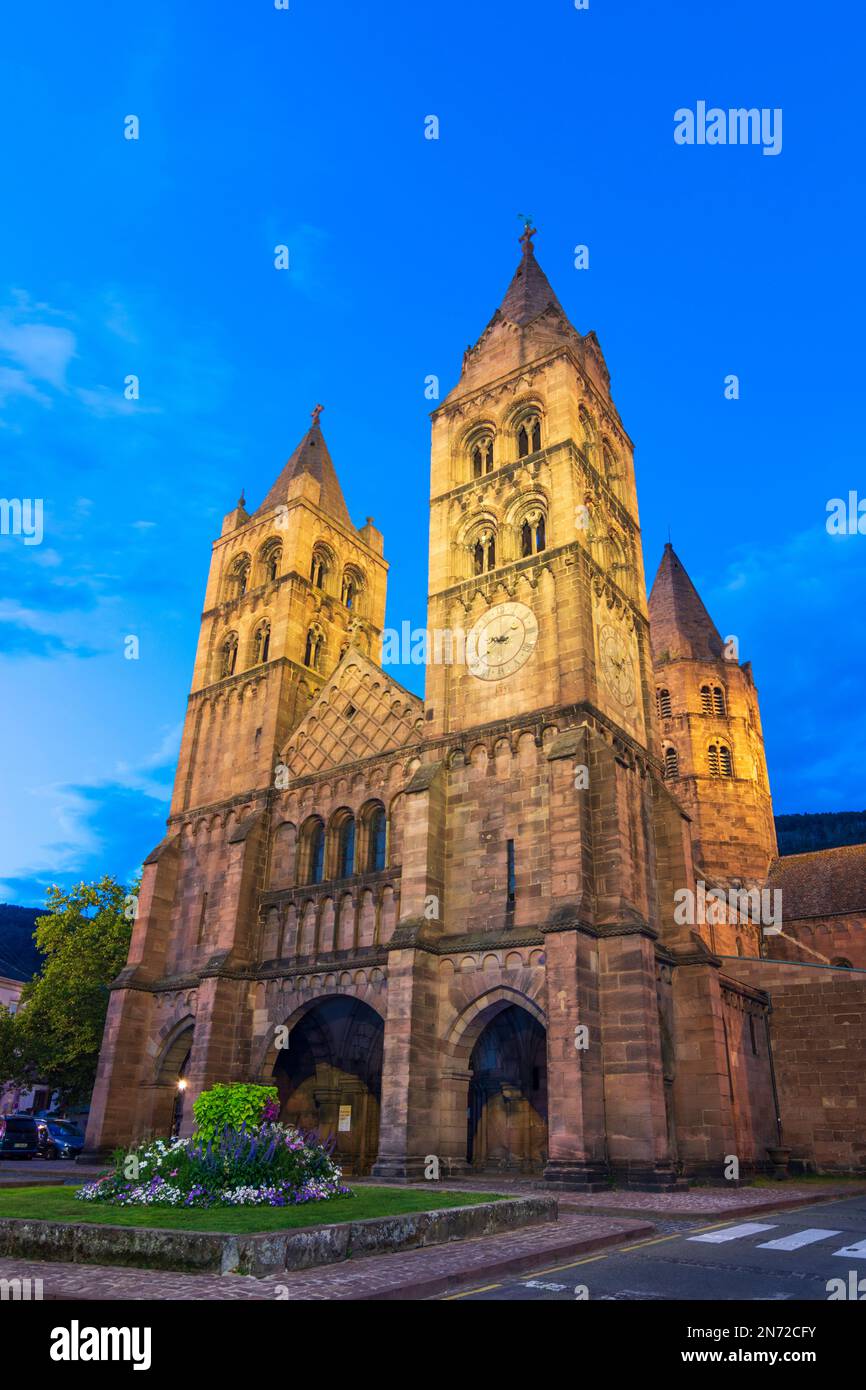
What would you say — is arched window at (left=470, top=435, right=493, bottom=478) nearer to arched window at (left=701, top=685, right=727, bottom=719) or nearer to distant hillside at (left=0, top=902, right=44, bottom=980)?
arched window at (left=701, top=685, right=727, bottom=719)

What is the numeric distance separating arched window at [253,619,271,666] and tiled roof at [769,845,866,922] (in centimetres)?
2699

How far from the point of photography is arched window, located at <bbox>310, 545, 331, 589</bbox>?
4075 cm

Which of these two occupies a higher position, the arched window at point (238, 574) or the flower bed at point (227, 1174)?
the arched window at point (238, 574)

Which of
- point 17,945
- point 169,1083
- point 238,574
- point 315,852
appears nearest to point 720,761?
point 315,852

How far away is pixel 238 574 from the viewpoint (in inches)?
1662

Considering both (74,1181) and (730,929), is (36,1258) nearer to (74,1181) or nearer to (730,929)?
(74,1181)

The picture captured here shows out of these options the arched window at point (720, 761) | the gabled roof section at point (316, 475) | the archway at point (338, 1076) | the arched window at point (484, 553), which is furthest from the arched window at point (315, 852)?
the arched window at point (720, 761)

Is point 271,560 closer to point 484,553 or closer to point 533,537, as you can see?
point 484,553

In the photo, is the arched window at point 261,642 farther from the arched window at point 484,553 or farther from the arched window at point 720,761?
the arched window at point 720,761

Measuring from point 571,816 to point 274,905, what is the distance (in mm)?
12180

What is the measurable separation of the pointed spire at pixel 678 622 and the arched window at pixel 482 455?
20.3 metres

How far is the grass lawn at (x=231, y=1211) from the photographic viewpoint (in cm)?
964

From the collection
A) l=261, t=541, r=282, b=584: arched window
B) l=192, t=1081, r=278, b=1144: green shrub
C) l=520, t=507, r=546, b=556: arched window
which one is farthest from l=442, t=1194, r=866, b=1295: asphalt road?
l=261, t=541, r=282, b=584: arched window
